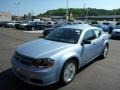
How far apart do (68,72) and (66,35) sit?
57.1 inches

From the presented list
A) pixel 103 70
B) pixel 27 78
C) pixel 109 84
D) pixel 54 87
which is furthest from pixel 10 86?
pixel 103 70

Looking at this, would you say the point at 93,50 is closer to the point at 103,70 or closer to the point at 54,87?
the point at 103,70

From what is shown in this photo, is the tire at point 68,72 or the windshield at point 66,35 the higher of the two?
the windshield at point 66,35

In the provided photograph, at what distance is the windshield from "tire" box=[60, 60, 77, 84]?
2.57ft

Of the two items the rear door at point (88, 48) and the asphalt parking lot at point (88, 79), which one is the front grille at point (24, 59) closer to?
the asphalt parking lot at point (88, 79)

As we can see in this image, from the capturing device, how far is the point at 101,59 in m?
7.77

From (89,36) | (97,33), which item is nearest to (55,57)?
(89,36)

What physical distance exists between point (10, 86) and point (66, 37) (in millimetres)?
2384

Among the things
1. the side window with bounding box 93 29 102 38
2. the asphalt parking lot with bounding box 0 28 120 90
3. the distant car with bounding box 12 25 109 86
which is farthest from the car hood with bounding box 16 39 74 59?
the side window with bounding box 93 29 102 38

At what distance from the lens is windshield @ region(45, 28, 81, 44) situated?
557 cm

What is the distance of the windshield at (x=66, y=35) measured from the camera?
5.57m

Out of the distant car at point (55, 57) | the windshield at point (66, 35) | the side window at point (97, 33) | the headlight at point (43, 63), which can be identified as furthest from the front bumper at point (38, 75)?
the side window at point (97, 33)

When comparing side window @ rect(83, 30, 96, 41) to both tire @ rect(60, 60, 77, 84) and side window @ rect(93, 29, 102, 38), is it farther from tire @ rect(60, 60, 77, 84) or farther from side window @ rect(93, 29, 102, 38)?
tire @ rect(60, 60, 77, 84)

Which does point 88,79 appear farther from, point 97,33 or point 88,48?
point 97,33
